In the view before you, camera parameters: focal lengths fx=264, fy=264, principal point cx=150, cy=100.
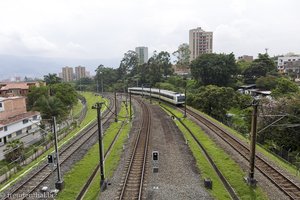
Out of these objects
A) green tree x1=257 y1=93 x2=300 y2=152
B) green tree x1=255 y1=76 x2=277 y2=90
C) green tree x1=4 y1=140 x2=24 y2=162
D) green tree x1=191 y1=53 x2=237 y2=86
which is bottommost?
green tree x1=4 y1=140 x2=24 y2=162

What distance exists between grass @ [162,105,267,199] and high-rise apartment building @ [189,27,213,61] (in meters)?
138

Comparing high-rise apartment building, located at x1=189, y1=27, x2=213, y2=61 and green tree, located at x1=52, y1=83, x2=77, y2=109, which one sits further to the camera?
high-rise apartment building, located at x1=189, y1=27, x2=213, y2=61

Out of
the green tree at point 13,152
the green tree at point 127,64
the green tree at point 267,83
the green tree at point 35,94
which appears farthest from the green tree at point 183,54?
the green tree at point 13,152

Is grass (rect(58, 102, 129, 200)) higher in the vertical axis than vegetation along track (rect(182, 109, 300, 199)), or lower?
lower

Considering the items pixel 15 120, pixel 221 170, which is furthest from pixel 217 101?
pixel 15 120

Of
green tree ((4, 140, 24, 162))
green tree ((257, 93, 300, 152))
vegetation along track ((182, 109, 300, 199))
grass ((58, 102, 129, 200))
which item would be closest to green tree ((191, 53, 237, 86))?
green tree ((257, 93, 300, 152))

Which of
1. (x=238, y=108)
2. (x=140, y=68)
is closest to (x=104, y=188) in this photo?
(x=238, y=108)

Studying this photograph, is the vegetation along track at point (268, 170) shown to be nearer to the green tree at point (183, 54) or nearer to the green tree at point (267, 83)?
the green tree at point (267, 83)

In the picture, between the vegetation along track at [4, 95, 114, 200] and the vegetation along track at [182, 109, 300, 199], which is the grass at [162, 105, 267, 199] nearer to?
the vegetation along track at [182, 109, 300, 199]

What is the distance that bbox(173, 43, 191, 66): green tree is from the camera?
352 feet

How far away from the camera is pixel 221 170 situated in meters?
20.4

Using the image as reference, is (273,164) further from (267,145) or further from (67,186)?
(67,186)

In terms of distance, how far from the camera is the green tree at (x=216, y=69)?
235 feet

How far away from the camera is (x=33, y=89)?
53.9 meters
